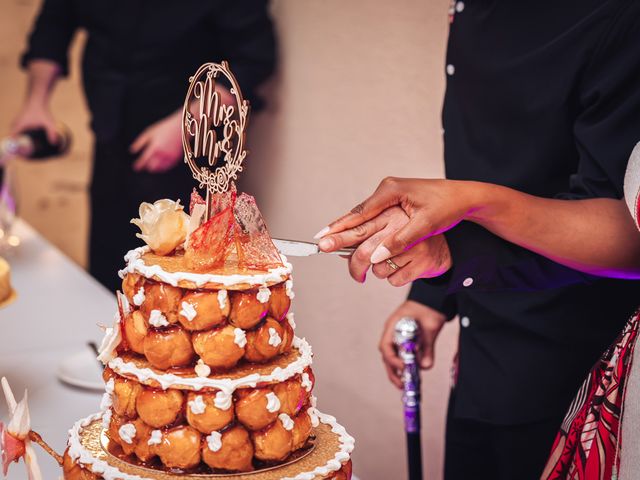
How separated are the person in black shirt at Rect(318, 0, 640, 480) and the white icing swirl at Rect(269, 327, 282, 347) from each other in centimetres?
14

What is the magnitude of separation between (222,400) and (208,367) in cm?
4

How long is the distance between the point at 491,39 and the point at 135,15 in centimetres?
186

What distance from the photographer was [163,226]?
1.10 meters

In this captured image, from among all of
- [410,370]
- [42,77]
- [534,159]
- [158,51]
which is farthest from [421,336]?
[42,77]

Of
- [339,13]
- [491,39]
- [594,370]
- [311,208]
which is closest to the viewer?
[594,370]

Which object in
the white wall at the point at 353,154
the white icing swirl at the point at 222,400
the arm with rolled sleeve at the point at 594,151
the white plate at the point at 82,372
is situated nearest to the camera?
the white icing swirl at the point at 222,400

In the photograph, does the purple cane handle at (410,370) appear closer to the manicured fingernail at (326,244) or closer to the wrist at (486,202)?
the wrist at (486,202)

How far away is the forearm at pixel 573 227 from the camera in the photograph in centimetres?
128

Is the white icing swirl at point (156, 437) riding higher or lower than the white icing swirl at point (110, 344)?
lower

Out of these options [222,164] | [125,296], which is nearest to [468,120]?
[222,164]

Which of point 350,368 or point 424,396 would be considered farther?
point 350,368

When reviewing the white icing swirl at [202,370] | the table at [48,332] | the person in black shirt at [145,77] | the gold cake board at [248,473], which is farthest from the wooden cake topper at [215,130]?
the person in black shirt at [145,77]

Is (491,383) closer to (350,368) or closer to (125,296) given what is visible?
(125,296)

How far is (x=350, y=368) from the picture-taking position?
284 cm
